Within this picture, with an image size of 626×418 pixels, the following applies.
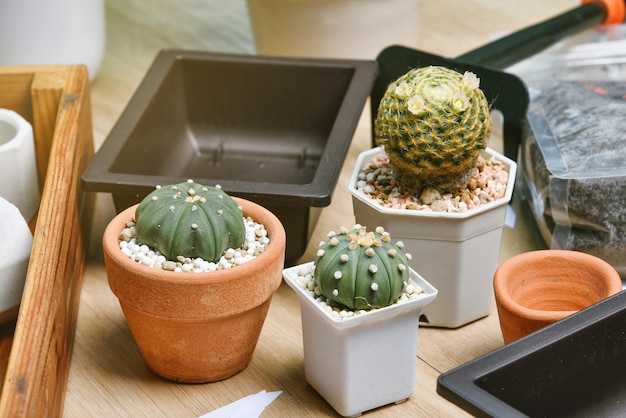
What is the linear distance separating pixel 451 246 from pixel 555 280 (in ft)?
0.42

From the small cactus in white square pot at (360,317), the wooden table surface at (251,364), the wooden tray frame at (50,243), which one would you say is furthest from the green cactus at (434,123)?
the wooden tray frame at (50,243)

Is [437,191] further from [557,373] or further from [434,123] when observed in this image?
[557,373]

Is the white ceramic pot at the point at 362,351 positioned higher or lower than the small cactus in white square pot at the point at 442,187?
lower

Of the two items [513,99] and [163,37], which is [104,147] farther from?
[163,37]

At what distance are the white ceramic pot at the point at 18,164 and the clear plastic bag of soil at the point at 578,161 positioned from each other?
0.71 meters

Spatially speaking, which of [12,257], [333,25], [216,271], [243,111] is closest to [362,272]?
[216,271]

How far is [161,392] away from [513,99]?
652mm

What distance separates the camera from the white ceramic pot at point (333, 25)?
179cm

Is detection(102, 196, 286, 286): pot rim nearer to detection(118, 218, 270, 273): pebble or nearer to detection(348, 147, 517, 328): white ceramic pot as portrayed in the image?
detection(118, 218, 270, 273): pebble

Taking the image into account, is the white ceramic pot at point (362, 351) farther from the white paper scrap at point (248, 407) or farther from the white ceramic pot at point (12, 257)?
the white ceramic pot at point (12, 257)

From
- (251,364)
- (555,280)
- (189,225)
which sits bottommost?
(251,364)

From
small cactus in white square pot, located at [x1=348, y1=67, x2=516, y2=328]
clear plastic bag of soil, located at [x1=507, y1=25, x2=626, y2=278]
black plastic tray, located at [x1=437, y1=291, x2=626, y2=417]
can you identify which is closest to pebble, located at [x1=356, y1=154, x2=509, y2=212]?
small cactus in white square pot, located at [x1=348, y1=67, x2=516, y2=328]

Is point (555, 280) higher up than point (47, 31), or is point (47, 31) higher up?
point (47, 31)

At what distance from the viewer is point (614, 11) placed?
1822mm
